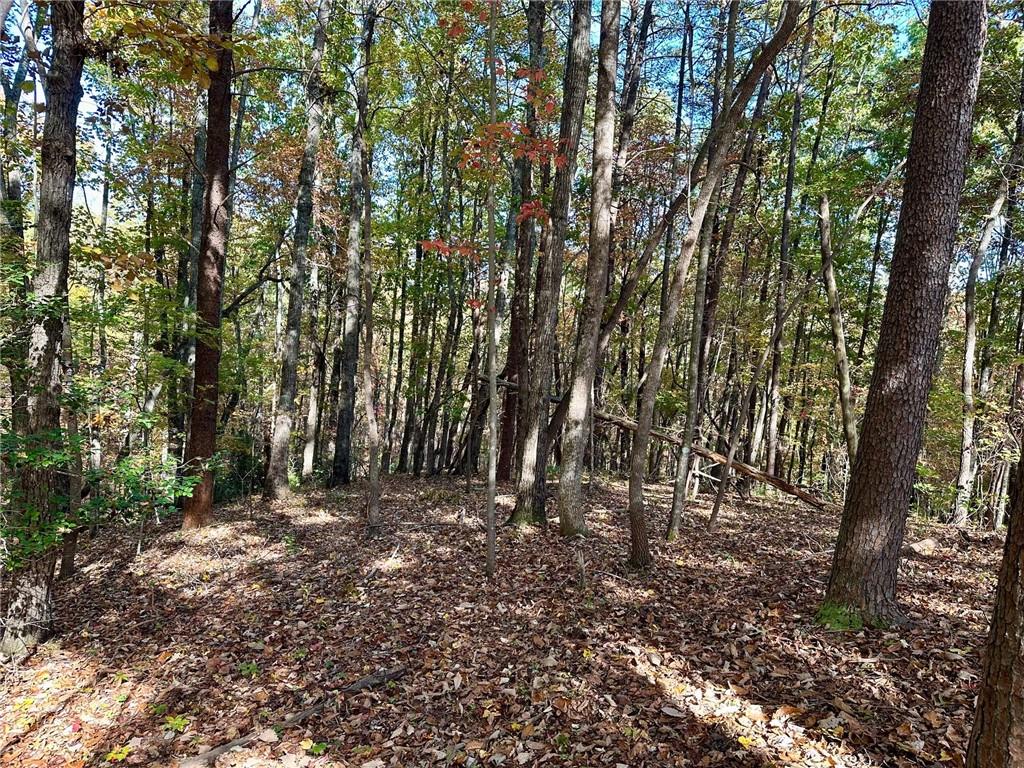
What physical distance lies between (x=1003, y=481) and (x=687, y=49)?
1625cm

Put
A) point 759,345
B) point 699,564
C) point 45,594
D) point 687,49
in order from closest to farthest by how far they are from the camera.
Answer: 1. point 45,594
2. point 699,564
3. point 687,49
4. point 759,345

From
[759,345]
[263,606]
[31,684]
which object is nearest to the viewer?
[31,684]

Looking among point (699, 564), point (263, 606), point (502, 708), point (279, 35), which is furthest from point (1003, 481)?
point (279, 35)

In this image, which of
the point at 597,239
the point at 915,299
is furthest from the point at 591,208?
the point at 915,299

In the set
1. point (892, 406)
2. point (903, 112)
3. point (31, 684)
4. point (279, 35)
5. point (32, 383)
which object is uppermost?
point (279, 35)

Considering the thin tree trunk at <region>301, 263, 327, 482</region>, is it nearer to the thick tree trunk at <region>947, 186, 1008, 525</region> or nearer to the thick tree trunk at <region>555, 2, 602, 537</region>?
the thick tree trunk at <region>555, 2, 602, 537</region>

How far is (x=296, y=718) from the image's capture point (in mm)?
4203

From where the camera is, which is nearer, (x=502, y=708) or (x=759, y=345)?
(x=502, y=708)

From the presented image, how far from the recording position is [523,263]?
1054 centimetres

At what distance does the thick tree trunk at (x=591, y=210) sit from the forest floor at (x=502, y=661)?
1.05 meters

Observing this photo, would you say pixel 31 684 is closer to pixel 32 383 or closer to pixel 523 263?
pixel 32 383

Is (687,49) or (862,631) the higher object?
(687,49)

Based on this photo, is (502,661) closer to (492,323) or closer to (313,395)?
(492,323)

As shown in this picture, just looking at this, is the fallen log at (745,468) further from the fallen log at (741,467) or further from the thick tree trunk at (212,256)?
the thick tree trunk at (212,256)
